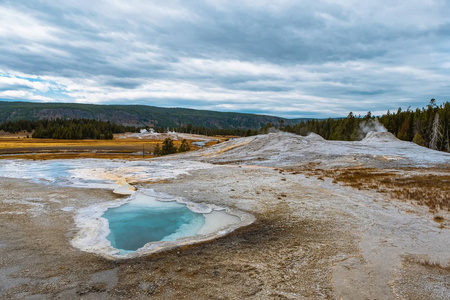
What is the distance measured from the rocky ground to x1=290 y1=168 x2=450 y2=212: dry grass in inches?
37.6

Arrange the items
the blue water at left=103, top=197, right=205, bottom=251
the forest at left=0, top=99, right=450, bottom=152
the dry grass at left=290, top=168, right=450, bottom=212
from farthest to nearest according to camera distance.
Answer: the forest at left=0, top=99, right=450, bottom=152
the dry grass at left=290, top=168, right=450, bottom=212
the blue water at left=103, top=197, right=205, bottom=251

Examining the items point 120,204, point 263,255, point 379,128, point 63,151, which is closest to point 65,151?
point 63,151

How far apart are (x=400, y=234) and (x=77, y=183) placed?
22.5 m

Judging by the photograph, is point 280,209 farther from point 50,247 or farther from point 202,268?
point 50,247

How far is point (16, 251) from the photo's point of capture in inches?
363

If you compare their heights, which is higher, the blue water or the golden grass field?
the blue water

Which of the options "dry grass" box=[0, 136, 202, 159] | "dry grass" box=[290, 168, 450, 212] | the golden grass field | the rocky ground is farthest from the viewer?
the golden grass field

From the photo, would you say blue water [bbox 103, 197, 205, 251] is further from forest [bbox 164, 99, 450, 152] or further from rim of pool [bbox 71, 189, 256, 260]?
forest [bbox 164, 99, 450, 152]

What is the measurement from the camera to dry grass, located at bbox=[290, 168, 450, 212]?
17.0 meters

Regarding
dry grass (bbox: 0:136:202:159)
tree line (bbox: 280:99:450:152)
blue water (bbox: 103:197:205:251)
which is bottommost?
dry grass (bbox: 0:136:202:159)

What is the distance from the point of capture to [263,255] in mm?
9250

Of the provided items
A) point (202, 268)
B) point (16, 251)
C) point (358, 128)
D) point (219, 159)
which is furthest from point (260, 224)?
point (358, 128)

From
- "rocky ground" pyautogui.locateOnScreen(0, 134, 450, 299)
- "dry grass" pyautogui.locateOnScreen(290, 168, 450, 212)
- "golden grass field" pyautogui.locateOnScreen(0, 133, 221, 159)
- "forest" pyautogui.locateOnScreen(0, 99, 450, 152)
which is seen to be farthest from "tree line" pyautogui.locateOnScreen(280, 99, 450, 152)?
"golden grass field" pyautogui.locateOnScreen(0, 133, 221, 159)

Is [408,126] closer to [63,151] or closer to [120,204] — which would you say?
[120,204]
